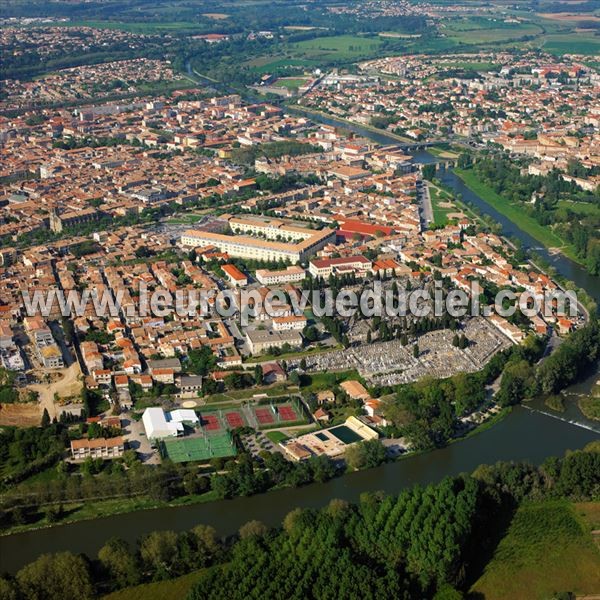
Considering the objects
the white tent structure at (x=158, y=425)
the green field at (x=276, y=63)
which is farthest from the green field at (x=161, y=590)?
the green field at (x=276, y=63)

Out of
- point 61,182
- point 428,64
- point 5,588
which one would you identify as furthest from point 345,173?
point 428,64

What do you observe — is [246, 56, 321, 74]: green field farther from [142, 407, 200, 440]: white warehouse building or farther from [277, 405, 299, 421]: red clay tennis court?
[142, 407, 200, 440]: white warehouse building

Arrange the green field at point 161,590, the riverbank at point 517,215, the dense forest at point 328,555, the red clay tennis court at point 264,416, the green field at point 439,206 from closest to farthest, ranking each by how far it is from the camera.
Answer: the dense forest at point 328,555 → the green field at point 161,590 → the red clay tennis court at point 264,416 → the riverbank at point 517,215 → the green field at point 439,206

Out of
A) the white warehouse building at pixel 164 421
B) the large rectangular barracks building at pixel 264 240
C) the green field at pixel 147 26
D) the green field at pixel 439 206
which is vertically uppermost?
the green field at pixel 147 26

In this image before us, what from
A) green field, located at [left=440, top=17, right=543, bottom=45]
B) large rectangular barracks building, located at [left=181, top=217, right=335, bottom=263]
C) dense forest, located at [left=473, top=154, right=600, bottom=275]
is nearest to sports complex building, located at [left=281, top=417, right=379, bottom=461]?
Result: large rectangular barracks building, located at [left=181, top=217, right=335, bottom=263]

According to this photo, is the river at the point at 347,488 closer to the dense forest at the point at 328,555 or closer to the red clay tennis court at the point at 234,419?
the dense forest at the point at 328,555

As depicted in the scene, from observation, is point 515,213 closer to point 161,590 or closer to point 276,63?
point 161,590

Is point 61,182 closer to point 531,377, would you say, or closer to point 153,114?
point 153,114

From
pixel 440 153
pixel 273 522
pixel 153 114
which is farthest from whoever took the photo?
pixel 153 114
